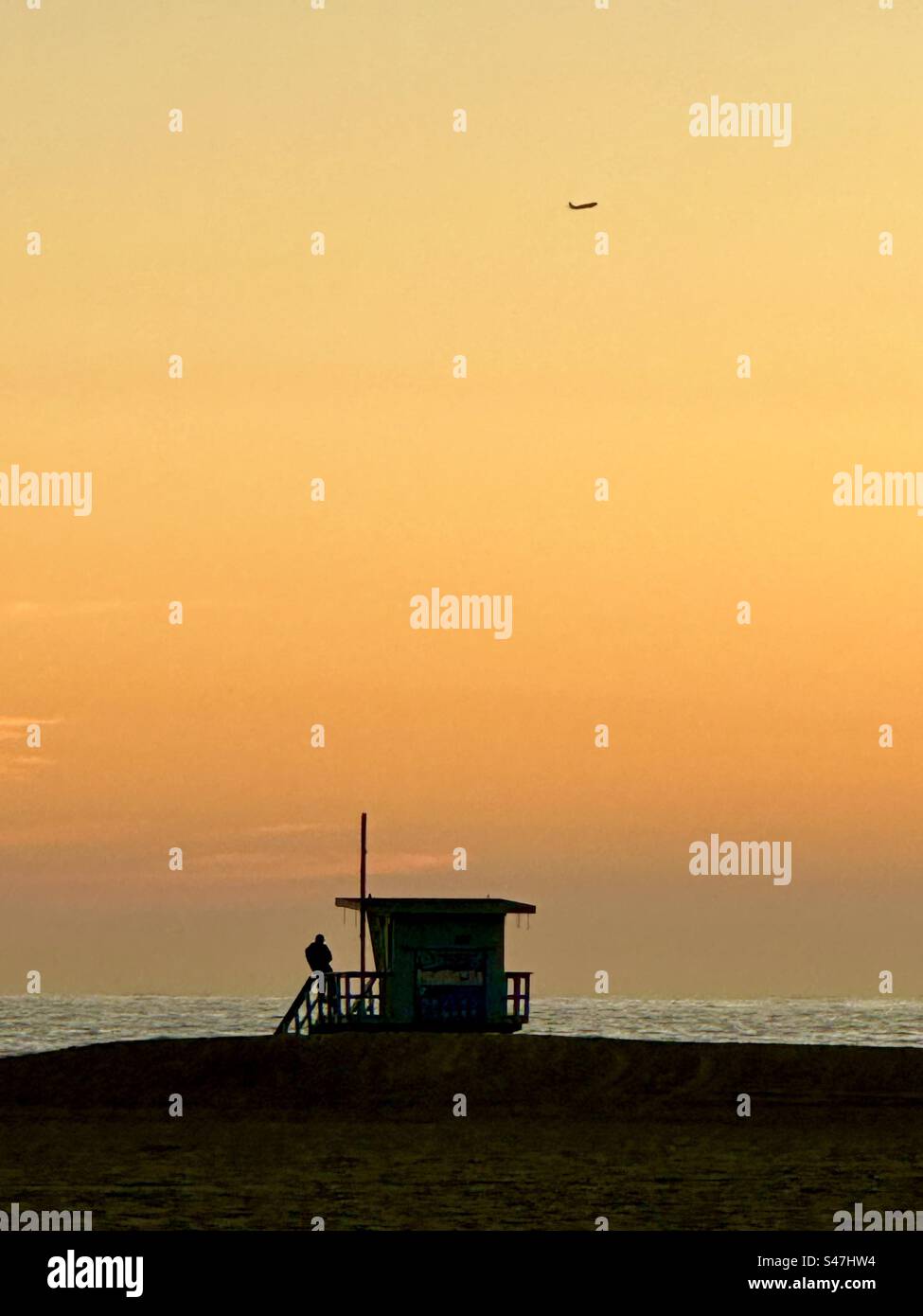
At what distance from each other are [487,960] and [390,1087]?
16.1m

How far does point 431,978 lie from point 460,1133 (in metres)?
21.7

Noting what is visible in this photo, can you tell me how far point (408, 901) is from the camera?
52562mm

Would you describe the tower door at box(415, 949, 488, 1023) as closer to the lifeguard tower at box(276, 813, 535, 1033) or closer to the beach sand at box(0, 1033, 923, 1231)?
the lifeguard tower at box(276, 813, 535, 1033)

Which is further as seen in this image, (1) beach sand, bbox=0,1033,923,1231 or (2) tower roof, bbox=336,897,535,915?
(2) tower roof, bbox=336,897,535,915

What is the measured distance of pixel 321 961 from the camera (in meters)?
52.8

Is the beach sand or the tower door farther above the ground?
the tower door

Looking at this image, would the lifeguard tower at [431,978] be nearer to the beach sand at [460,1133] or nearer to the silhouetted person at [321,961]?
the silhouetted person at [321,961]

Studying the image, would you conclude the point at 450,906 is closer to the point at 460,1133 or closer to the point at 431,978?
the point at 431,978

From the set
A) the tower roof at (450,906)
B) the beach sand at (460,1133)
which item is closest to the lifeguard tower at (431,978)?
the tower roof at (450,906)

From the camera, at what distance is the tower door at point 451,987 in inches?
2069

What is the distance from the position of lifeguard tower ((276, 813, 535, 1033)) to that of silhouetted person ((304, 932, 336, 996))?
0.17 ft

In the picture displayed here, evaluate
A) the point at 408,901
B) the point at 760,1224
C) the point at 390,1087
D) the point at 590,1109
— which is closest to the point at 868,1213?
the point at 760,1224

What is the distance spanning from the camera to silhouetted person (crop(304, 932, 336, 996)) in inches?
2072

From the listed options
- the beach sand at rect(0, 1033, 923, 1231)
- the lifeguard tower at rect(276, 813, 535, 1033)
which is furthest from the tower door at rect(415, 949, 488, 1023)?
the beach sand at rect(0, 1033, 923, 1231)
